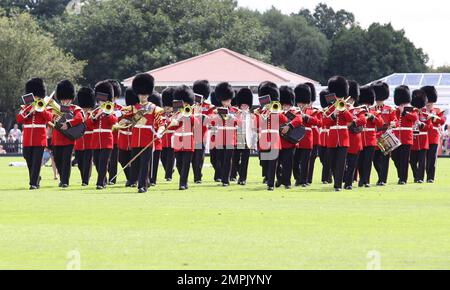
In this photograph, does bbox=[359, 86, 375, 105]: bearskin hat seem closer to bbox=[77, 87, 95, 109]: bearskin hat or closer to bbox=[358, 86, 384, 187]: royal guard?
bbox=[358, 86, 384, 187]: royal guard

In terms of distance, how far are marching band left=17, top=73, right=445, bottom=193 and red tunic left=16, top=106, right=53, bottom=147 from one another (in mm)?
16

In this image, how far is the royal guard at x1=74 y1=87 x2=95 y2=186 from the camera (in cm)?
2149

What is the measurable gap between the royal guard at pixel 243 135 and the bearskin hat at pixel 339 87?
6.37 ft

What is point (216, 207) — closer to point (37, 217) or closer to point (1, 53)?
point (37, 217)

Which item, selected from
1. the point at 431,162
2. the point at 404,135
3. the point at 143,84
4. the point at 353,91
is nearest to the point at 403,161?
the point at 404,135

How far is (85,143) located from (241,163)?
2.84m

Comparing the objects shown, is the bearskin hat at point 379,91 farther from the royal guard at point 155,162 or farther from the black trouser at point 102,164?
the black trouser at point 102,164

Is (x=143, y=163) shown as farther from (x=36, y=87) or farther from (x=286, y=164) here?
(x=36, y=87)

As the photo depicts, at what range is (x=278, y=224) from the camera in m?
14.2

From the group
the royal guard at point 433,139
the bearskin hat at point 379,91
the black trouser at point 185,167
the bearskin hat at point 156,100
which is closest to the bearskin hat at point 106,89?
the black trouser at point 185,167

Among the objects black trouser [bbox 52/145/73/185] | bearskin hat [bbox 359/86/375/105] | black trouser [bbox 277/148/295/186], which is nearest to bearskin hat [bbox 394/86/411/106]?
bearskin hat [bbox 359/86/375/105]

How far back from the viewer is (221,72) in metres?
62.5

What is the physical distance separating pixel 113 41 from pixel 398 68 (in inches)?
925

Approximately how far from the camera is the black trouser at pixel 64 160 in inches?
836
